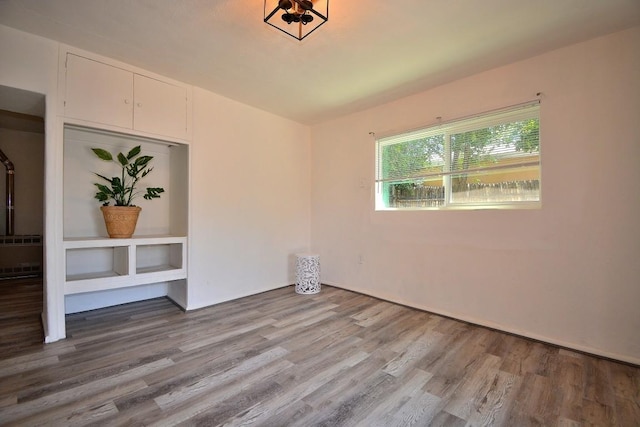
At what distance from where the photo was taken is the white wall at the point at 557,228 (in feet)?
6.70

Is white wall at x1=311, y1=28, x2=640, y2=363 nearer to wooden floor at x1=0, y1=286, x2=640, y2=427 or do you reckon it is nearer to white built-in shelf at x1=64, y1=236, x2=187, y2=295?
wooden floor at x1=0, y1=286, x2=640, y2=427

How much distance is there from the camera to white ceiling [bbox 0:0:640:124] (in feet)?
6.06

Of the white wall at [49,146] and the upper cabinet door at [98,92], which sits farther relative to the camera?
the upper cabinet door at [98,92]

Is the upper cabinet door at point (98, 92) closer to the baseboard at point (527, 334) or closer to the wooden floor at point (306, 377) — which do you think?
the wooden floor at point (306, 377)

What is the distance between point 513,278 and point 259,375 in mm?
2280

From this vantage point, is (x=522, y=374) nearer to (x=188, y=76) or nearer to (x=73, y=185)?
(x=188, y=76)

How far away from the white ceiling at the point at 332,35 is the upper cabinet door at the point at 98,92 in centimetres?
14

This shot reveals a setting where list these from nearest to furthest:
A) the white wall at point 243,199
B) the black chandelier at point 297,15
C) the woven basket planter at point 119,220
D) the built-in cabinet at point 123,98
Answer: the black chandelier at point 297,15
the built-in cabinet at point 123,98
the woven basket planter at point 119,220
the white wall at point 243,199

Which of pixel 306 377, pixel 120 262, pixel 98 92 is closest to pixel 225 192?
pixel 120 262

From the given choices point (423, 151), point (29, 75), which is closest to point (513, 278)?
point (423, 151)

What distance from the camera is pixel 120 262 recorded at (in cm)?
291

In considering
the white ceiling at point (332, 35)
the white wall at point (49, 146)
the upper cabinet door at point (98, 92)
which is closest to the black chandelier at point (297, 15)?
the white ceiling at point (332, 35)

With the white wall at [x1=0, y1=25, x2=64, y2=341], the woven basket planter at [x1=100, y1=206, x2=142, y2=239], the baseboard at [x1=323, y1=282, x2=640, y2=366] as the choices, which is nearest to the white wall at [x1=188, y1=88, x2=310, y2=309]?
the woven basket planter at [x1=100, y1=206, x2=142, y2=239]

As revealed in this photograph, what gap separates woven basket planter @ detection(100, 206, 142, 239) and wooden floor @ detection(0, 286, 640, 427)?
2.84 ft
